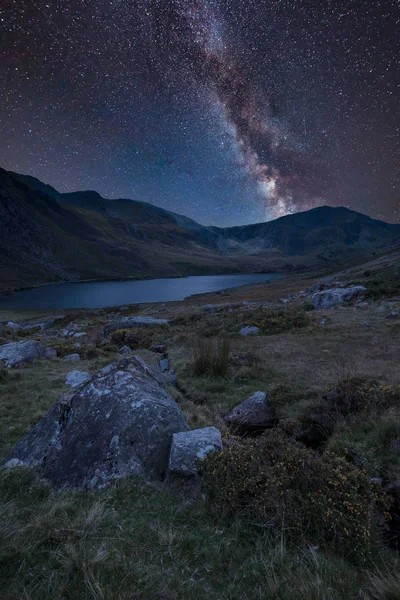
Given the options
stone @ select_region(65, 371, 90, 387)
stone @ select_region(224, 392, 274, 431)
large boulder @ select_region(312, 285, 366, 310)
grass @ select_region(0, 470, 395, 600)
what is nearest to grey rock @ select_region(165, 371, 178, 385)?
stone @ select_region(65, 371, 90, 387)

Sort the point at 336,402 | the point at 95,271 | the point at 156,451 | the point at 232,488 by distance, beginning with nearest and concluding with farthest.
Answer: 1. the point at 232,488
2. the point at 156,451
3. the point at 336,402
4. the point at 95,271

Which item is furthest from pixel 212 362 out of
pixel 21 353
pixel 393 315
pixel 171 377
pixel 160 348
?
pixel 393 315

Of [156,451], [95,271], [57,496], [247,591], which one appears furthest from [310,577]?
[95,271]

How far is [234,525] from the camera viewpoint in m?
3.48

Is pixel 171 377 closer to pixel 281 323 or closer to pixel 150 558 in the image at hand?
pixel 150 558

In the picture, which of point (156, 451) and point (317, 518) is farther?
point (156, 451)

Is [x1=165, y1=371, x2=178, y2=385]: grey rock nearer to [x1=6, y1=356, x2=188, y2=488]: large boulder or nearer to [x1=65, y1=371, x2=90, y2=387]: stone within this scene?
[x1=65, y1=371, x2=90, y2=387]: stone

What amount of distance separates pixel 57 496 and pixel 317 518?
3.50 m

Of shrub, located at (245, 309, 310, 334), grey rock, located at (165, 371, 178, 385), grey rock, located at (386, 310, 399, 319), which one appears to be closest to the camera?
grey rock, located at (165, 371, 178, 385)

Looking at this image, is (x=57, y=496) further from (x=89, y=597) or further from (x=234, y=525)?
(x=234, y=525)

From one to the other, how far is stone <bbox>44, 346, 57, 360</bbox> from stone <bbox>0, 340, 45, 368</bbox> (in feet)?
0.57

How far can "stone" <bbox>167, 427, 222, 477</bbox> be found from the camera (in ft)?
14.3

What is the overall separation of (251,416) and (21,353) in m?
12.0

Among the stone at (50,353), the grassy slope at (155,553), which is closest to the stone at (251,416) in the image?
the grassy slope at (155,553)
